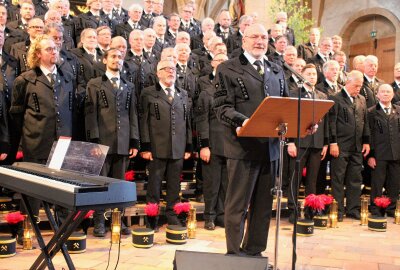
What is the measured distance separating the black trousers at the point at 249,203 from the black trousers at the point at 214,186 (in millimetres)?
1882

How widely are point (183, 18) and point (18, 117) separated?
13.9 ft

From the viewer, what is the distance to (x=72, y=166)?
3.00 meters

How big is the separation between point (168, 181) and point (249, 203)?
1.77 meters

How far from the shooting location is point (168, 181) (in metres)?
5.25

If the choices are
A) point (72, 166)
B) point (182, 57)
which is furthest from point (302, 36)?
point (72, 166)

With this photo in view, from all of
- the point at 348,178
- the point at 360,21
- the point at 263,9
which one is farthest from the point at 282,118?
the point at 360,21

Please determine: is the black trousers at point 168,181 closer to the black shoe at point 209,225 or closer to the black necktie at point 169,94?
the black shoe at point 209,225

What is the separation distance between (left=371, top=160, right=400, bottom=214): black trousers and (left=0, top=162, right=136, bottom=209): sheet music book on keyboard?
4.49 meters

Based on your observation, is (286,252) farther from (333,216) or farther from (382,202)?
(382,202)

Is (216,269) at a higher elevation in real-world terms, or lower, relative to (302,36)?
lower

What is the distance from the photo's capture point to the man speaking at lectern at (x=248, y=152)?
3.49 meters

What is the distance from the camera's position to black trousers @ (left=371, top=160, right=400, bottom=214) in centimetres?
645

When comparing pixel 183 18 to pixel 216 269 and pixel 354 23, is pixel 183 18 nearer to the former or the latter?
pixel 216 269

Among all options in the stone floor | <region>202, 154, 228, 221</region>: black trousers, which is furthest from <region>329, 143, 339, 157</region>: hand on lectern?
<region>202, 154, 228, 221</region>: black trousers
